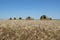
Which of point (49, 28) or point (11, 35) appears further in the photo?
point (49, 28)

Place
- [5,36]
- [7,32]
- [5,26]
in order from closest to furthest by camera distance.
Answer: [5,36] → [7,32] → [5,26]

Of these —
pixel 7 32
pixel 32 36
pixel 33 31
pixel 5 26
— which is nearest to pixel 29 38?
pixel 32 36

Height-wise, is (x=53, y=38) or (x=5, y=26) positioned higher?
(x=5, y=26)

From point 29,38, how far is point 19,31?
92cm

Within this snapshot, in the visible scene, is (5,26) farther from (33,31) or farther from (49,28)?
(49,28)

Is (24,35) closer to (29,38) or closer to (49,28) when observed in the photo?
(29,38)

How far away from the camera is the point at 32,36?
8.62 meters

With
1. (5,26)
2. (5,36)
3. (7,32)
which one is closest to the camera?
(5,36)

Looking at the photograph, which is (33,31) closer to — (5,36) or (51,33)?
(51,33)

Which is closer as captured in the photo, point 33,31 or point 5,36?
point 5,36

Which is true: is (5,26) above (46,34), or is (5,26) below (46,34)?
above

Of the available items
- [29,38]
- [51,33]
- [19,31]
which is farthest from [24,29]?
[51,33]

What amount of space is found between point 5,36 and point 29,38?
4.68ft

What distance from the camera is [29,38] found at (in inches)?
332
